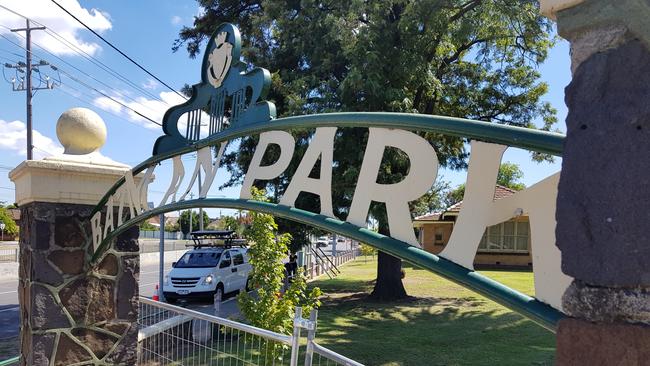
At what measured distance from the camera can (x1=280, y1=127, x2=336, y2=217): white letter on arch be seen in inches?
91.4

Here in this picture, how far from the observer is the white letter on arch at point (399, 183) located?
1989mm

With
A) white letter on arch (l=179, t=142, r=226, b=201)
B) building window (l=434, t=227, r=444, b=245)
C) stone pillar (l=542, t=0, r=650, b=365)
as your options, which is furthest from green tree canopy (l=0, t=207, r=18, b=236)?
stone pillar (l=542, t=0, r=650, b=365)

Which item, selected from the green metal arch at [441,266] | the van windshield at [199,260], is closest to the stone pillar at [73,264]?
the green metal arch at [441,266]

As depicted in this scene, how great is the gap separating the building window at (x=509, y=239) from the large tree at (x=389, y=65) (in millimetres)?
12884

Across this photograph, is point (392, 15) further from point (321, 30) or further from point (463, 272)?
point (463, 272)

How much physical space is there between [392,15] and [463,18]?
1621mm

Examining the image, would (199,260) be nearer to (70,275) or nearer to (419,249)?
(70,275)

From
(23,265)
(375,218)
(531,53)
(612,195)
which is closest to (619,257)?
(612,195)

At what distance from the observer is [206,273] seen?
15703mm

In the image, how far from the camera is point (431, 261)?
1.87m

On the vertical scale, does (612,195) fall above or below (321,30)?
below

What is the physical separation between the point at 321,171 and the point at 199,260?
15.1 metres

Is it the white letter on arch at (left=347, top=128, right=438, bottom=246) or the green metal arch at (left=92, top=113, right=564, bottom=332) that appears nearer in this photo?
the green metal arch at (left=92, top=113, right=564, bottom=332)

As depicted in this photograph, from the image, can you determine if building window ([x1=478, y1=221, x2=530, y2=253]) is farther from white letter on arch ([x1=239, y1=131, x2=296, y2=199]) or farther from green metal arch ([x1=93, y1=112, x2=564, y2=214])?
green metal arch ([x1=93, y1=112, x2=564, y2=214])
